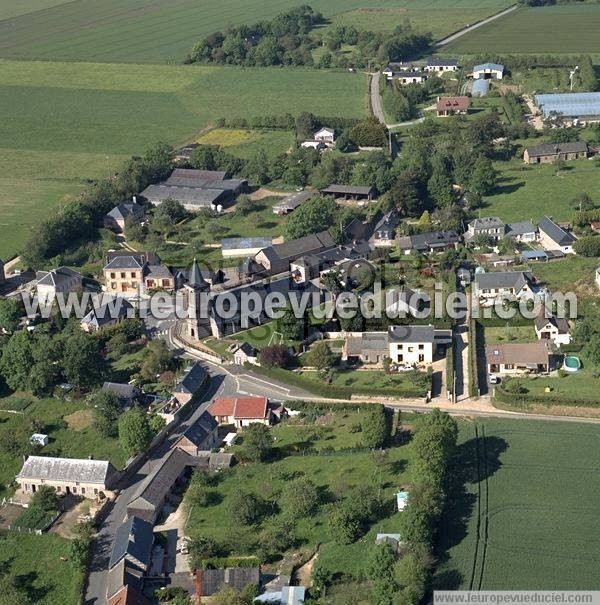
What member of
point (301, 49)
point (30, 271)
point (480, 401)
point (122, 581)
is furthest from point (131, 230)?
point (301, 49)

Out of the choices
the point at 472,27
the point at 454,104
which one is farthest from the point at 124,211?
the point at 472,27

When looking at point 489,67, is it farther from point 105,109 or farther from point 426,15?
point 105,109

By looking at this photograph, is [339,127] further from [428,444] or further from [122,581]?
[122,581]

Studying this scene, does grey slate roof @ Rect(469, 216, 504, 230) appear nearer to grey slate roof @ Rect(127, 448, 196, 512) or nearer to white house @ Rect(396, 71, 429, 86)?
grey slate roof @ Rect(127, 448, 196, 512)

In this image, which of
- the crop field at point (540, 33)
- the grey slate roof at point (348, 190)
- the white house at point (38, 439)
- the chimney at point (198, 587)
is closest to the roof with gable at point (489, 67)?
the crop field at point (540, 33)

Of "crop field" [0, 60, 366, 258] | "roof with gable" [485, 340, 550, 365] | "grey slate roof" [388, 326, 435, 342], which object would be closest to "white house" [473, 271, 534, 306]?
"grey slate roof" [388, 326, 435, 342]

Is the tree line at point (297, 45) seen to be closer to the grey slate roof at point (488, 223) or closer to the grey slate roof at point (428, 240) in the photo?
the grey slate roof at point (488, 223)
